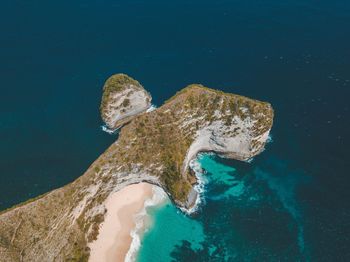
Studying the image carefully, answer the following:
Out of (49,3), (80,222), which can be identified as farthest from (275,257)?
(49,3)

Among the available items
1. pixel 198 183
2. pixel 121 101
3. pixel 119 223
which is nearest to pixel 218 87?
pixel 121 101

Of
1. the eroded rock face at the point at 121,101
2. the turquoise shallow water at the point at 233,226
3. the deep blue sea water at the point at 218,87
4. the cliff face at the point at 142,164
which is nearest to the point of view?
the cliff face at the point at 142,164

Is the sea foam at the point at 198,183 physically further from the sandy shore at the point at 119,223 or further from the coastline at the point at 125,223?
the sandy shore at the point at 119,223

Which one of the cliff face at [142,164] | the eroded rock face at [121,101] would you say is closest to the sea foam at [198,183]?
the cliff face at [142,164]

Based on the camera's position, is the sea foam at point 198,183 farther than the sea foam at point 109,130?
No

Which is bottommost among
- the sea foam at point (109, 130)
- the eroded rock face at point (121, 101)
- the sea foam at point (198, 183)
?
the sea foam at point (198, 183)

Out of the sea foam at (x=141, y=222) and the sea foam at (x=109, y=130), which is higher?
the sea foam at (x=109, y=130)

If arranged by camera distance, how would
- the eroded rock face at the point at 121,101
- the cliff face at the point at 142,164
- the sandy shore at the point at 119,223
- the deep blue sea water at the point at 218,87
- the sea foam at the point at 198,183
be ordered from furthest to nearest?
the eroded rock face at the point at 121,101, the sea foam at the point at 198,183, the deep blue sea water at the point at 218,87, the sandy shore at the point at 119,223, the cliff face at the point at 142,164

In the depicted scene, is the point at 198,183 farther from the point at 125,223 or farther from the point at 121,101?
the point at 121,101
